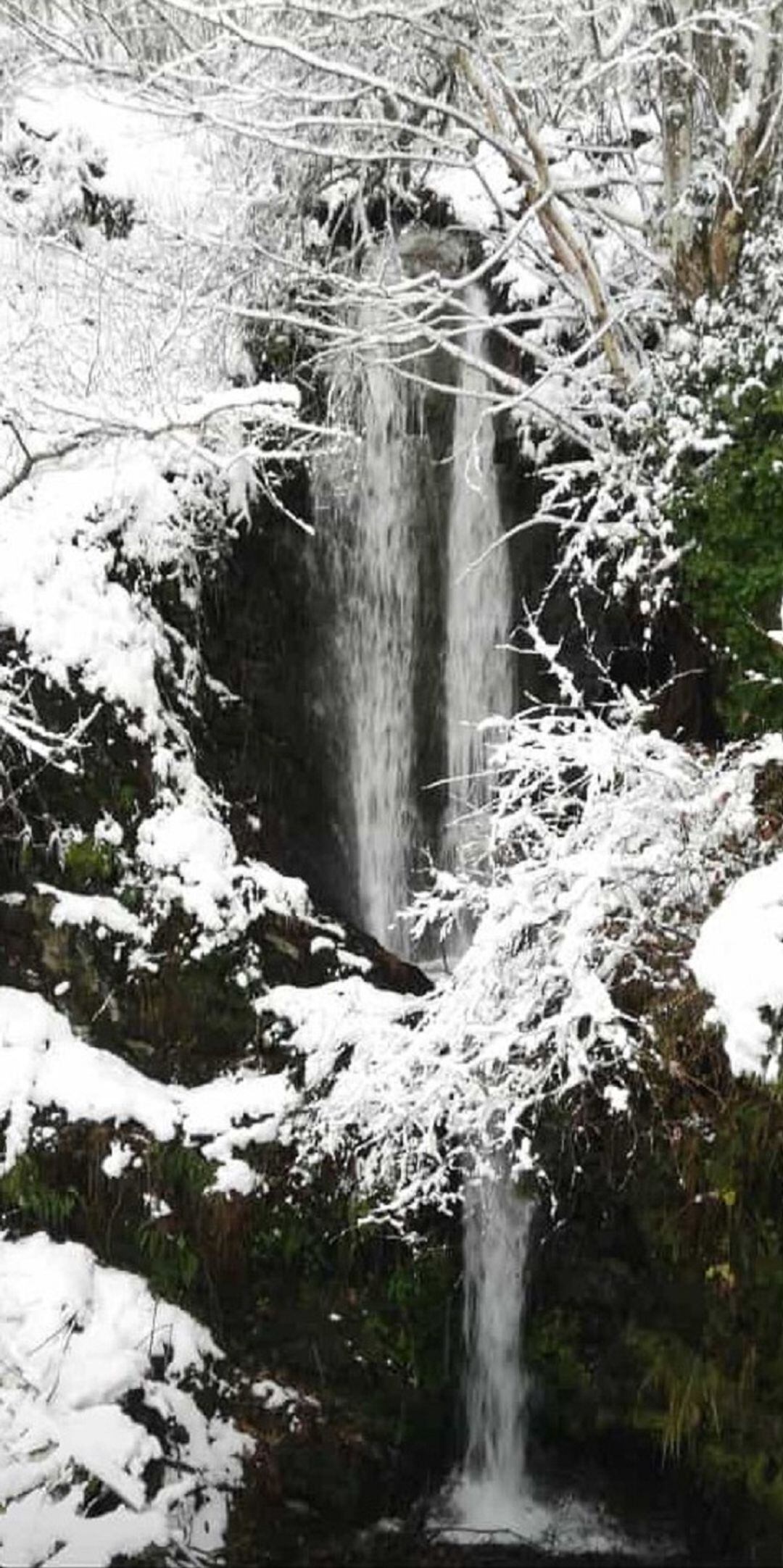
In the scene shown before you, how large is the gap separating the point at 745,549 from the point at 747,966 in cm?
289

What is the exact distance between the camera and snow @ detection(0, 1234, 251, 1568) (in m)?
4.64

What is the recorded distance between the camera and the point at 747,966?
411 centimetres

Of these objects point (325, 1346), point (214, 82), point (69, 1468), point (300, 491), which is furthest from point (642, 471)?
point (69, 1468)

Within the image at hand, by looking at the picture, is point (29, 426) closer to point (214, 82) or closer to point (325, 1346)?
point (214, 82)

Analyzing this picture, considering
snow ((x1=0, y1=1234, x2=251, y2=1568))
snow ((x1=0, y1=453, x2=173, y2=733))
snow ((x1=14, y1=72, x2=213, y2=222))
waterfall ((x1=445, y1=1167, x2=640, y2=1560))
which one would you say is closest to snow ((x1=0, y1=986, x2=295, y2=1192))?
snow ((x1=0, y1=1234, x2=251, y2=1568))

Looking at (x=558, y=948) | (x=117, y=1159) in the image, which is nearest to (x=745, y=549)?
(x=558, y=948)

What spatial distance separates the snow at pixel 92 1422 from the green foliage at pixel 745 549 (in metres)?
3.87

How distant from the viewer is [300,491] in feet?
25.2

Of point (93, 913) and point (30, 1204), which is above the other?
point (93, 913)

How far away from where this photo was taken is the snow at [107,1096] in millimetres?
5539

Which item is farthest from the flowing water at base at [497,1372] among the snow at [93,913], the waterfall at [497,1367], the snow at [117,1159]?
the snow at [93,913]

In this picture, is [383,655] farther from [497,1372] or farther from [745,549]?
[497,1372]

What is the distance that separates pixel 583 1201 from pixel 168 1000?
2.09 metres

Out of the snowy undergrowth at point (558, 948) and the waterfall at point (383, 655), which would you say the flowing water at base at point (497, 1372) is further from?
the waterfall at point (383, 655)
